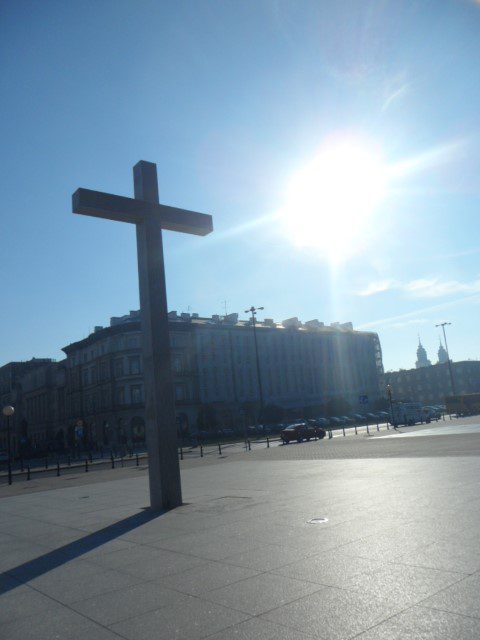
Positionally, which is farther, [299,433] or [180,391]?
[180,391]

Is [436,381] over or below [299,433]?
over

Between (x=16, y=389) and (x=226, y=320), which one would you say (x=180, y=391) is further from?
(x=16, y=389)

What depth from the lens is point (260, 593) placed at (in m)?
5.90

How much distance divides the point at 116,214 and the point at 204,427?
6556cm

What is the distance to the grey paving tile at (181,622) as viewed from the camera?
5.01 meters

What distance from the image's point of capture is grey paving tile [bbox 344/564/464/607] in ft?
17.6

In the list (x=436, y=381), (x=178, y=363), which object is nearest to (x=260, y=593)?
(x=178, y=363)

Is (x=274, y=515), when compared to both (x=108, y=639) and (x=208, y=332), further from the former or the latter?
(x=208, y=332)

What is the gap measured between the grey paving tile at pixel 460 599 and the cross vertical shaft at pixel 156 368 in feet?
27.0

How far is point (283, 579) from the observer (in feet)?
20.7

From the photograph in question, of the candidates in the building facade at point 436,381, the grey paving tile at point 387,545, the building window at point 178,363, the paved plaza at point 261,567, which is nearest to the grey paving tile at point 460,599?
the paved plaza at point 261,567

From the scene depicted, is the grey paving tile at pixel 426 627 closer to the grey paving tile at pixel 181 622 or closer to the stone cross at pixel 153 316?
the grey paving tile at pixel 181 622

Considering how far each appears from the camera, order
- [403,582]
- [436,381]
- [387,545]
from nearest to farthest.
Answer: [403,582]
[387,545]
[436,381]

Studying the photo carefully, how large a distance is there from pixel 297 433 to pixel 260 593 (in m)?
41.2
